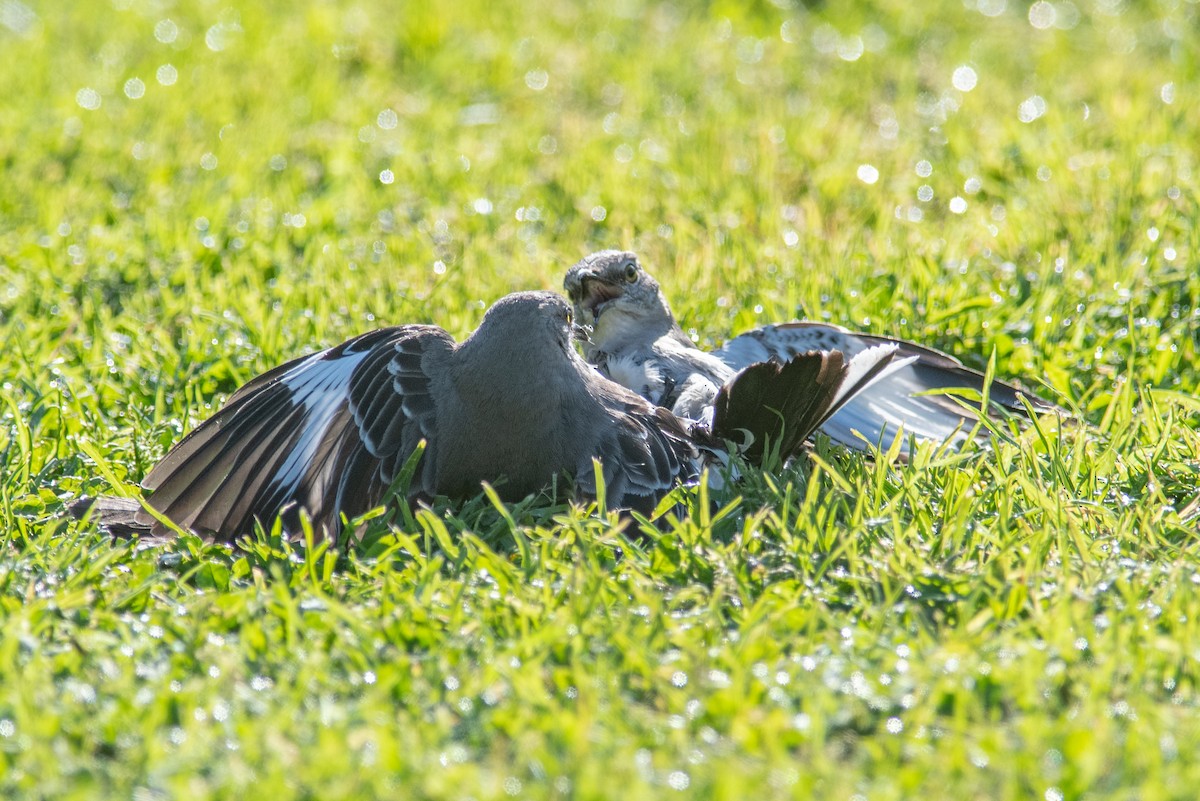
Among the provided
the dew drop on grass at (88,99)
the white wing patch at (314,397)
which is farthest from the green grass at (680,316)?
the white wing patch at (314,397)

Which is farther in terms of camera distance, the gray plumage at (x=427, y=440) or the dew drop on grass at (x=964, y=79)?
the dew drop on grass at (x=964, y=79)

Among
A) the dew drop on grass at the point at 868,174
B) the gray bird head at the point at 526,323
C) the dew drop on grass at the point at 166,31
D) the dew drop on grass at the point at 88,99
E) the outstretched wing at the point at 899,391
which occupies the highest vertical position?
the dew drop on grass at the point at 166,31

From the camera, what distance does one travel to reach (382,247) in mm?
6238

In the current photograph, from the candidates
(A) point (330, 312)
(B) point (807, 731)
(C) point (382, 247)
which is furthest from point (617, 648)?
(C) point (382, 247)

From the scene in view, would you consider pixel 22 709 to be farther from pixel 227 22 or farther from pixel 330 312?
pixel 227 22

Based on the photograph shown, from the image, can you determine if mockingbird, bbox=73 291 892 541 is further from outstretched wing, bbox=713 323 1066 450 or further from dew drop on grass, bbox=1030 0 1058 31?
dew drop on grass, bbox=1030 0 1058 31

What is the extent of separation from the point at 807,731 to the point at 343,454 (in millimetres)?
1813

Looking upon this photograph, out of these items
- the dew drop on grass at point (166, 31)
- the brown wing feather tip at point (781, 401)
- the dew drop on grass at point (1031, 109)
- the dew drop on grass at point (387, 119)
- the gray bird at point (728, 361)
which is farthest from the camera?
the dew drop on grass at point (166, 31)

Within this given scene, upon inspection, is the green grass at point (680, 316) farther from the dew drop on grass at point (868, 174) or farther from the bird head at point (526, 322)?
the bird head at point (526, 322)

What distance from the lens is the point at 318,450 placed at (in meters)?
4.03

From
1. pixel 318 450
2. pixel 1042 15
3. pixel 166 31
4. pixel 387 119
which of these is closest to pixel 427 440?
pixel 318 450

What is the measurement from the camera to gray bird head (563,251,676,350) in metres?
4.98

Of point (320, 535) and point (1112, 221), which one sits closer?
point (320, 535)

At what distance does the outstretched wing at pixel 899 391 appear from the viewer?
4684 millimetres
